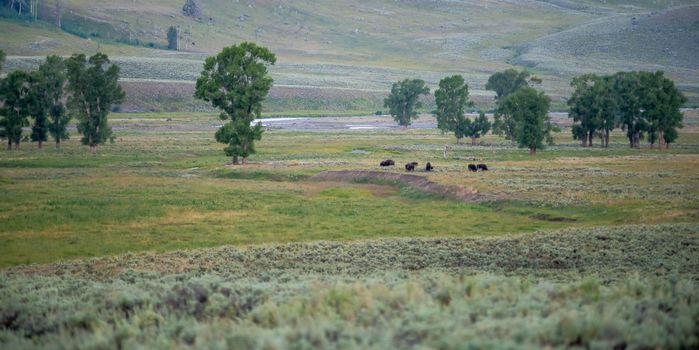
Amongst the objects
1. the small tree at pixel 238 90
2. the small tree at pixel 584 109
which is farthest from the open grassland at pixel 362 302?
the small tree at pixel 584 109

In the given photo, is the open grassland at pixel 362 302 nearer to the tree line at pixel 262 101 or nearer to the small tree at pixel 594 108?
the tree line at pixel 262 101

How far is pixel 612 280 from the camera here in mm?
20141

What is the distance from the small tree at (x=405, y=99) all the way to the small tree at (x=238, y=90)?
5873 cm

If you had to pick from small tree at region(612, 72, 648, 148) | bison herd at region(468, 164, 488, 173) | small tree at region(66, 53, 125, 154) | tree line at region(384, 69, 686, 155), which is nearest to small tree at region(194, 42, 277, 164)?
bison herd at region(468, 164, 488, 173)

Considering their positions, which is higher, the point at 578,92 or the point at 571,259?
the point at 578,92

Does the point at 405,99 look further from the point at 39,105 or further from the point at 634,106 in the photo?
A: the point at 39,105

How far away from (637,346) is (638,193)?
30.9 meters

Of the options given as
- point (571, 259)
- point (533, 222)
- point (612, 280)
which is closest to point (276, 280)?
point (612, 280)

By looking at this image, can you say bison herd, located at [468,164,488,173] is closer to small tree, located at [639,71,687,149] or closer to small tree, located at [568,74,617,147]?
small tree, located at [568,74,617,147]

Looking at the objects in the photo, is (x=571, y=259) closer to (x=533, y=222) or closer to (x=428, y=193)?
(x=533, y=222)

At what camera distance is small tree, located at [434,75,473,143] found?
93625mm

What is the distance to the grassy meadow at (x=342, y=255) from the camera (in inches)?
508

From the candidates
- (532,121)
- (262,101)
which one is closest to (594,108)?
(532,121)

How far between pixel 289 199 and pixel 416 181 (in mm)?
8863
